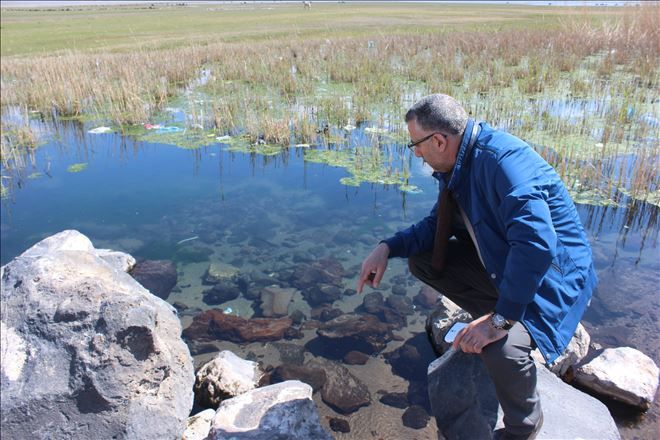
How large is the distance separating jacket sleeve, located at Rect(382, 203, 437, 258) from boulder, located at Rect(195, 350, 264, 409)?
4.99 ft

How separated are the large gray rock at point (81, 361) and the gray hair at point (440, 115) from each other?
2125 mm

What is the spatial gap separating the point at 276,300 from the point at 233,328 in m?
0.61

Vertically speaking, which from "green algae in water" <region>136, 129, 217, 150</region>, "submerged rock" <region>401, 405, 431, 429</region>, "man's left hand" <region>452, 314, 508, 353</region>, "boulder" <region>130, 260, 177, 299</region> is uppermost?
"man's left hand" <region>452, 314, 508, 353</region>

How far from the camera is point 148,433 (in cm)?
312

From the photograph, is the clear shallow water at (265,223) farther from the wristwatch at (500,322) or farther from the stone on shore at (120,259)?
the wristwatch at (500,322)

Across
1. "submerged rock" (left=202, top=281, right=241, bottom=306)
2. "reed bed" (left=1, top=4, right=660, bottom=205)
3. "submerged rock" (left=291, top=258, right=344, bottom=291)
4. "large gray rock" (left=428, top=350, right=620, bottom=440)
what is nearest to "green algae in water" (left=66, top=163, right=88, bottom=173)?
"reed bed" (left=1, top=4, right=660, bottom=205)

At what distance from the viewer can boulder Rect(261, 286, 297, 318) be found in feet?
16.4

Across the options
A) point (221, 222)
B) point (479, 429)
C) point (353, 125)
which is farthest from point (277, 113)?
point (479, 429)

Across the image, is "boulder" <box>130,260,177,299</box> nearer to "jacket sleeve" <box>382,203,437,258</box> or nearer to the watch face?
"jacket sleeve" <box>382,203,437,258</box>

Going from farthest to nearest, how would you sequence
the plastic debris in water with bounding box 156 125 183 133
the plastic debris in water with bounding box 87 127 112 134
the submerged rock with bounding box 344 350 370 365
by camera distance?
the plastic debris in water with bounding box 87 127 112 134 → the plastic debris in water with bounding box 156 125 183 133 → the submerged rock with bounding box 344 350 370 365

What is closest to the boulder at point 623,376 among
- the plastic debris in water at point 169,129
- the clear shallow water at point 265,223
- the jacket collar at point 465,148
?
the clear shallow water at point 265,223

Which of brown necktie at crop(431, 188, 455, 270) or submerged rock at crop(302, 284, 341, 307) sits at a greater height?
brown necktie at crop(431, 188, 455, 270)

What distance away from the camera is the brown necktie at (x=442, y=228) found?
3.08 m

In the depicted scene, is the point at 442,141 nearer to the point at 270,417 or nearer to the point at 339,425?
the point at 270,417
